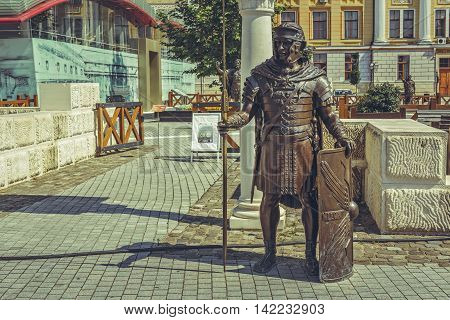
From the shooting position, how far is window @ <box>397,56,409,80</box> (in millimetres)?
50469

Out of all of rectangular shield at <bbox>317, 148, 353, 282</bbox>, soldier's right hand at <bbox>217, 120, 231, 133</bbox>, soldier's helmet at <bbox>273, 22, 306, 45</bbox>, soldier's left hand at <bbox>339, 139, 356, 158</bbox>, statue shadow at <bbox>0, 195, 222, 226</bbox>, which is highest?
soldier's helmet at <bbox>273, 22, 306, 45</bbox>

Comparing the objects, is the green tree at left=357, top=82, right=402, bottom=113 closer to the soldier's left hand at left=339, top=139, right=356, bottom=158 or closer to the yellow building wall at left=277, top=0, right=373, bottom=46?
the soldier's left hand at left=339, top=139, right=356, bottom=158

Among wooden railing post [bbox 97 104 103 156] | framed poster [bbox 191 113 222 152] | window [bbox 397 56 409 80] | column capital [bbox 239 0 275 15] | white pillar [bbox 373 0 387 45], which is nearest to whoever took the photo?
column capital [bbox 239 0 275 15]

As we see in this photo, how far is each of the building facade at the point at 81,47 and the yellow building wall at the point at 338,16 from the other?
14287 mm

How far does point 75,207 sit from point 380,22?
4605 cm

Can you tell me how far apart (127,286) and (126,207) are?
3541 millimetres

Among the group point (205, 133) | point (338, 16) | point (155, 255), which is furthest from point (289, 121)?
point (338, 16)

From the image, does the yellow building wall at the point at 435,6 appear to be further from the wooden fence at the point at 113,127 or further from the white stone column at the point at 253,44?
the white stone column at the point at 253,44

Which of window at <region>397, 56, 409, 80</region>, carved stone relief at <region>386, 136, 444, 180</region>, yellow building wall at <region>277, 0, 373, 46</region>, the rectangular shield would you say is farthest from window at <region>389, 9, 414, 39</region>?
the rectangular shield

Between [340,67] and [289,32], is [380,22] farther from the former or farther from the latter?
[289,32]

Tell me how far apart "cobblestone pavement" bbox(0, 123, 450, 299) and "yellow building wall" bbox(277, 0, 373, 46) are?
4339 centimetres

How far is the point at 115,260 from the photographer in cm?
606

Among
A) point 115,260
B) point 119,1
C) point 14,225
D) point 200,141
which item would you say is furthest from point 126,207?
point 119,1

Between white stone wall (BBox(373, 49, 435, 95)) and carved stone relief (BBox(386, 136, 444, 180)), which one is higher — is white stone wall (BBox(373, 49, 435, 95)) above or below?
above
